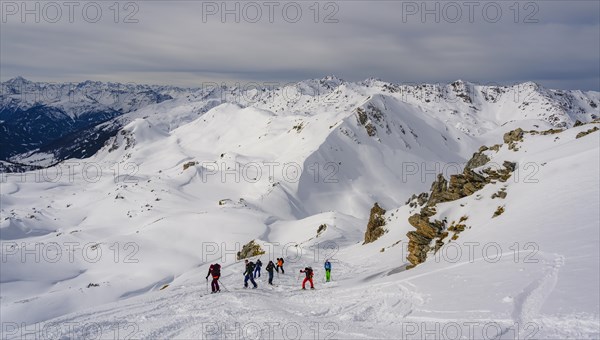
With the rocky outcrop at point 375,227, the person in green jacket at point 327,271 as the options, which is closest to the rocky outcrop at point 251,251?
the rocky outcrop at point 375,227

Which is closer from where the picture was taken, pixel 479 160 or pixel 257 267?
pixel 257 267

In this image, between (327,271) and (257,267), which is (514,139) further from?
(257,267)

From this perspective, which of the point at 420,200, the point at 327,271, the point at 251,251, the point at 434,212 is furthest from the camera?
the point at 251,251

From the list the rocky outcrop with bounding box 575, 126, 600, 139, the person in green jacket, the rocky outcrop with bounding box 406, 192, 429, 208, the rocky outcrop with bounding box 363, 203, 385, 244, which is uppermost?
the rocky outcrop with bounding box 575, 126, 600, 139

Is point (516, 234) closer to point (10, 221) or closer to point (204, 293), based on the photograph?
point (204, 293)

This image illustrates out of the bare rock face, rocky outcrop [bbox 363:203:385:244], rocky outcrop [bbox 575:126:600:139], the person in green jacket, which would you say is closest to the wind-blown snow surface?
the person in green jacket

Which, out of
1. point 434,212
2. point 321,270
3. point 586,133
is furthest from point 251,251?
point 586,133

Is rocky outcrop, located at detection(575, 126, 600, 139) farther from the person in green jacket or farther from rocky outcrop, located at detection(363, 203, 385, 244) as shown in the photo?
the person in green jacket

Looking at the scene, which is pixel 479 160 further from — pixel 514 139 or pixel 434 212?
pixel 434 212

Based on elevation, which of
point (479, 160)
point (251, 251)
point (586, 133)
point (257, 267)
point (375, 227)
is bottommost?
point (251, 251)

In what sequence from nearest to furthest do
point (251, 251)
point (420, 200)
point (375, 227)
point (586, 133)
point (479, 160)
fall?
point (586, 133)
point (479, 160)
point (420, 200)
point (375, 227)
point (251, 251)

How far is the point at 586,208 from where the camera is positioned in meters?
19.5

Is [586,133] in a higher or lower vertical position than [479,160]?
higher

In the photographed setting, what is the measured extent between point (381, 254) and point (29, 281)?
47.1 m
